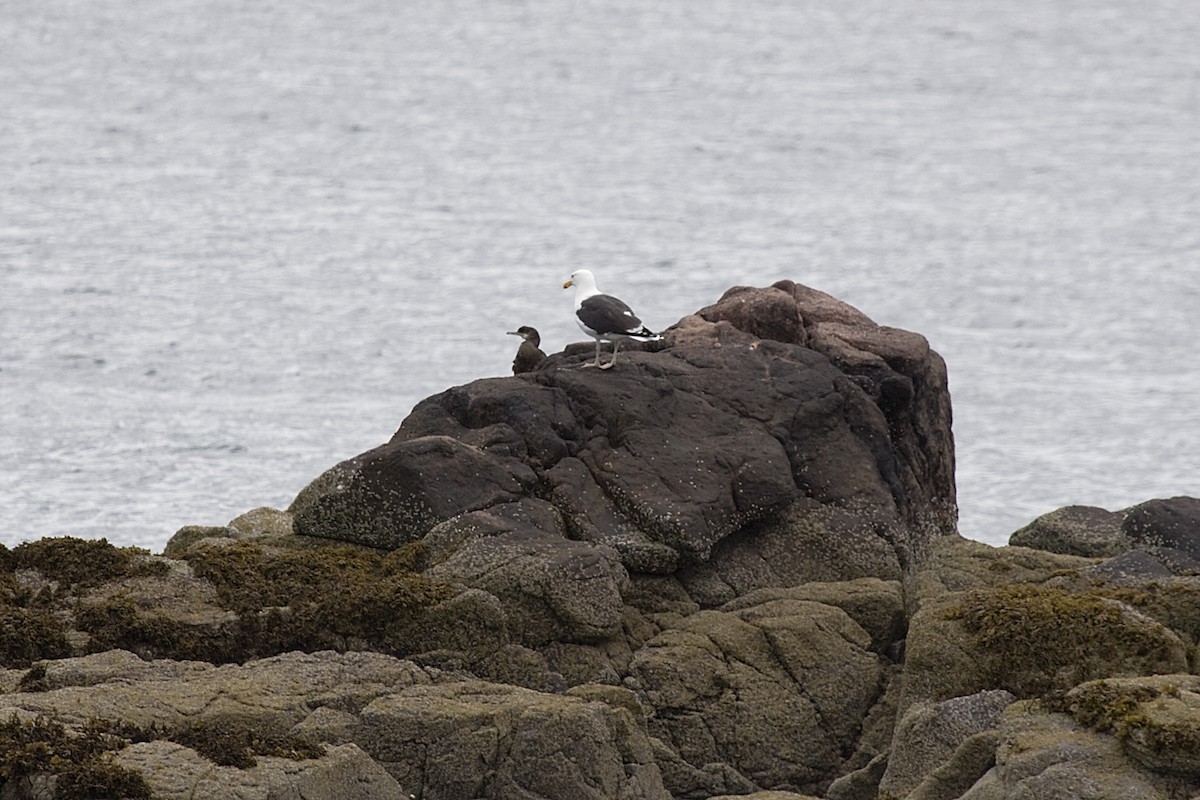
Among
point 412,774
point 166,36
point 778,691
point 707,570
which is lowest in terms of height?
point 412,774

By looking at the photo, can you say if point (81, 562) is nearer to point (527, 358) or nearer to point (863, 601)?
point (527, 358)

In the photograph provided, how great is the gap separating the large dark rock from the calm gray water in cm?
1807

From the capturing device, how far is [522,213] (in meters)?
70.2

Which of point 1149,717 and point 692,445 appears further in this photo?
point 692,445

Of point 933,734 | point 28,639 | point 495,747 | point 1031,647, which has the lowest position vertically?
point 495,747

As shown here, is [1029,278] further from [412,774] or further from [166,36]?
[412,774]

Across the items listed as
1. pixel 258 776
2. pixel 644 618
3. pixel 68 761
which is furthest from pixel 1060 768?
pixel 68 761

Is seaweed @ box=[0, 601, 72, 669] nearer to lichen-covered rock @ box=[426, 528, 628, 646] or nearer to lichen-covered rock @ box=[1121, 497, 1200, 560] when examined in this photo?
lichen-covered rock @ box=[426, 528, 628, 646]

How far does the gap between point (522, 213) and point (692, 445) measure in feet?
171

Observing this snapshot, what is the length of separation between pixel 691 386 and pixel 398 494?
383 centimetres

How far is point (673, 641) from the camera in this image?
1641 cm

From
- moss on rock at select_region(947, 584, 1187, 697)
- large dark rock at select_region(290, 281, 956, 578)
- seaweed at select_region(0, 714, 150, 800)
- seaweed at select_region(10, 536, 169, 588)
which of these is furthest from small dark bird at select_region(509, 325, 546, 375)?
seaweed at select_region(0, 714, 150, 800)

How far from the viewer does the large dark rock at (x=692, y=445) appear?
57.7ft

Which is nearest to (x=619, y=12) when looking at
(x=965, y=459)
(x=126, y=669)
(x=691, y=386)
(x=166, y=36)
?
(x=166, y=36)
